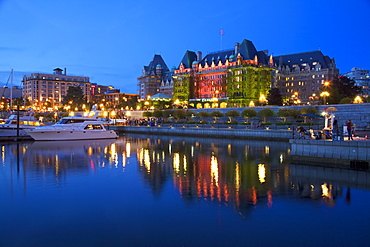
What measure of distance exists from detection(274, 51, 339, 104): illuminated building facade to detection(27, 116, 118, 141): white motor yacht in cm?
7159

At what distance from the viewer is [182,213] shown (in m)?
12.4

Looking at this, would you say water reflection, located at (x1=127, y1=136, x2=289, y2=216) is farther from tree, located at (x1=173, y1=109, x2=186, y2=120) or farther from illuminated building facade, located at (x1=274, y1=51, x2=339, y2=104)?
illuminated building facade, located at (x1=274, y1=51, x2=339, y2=104)

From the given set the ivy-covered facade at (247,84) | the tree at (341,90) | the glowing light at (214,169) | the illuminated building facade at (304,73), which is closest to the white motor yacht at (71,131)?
the glowing light at (214,169)

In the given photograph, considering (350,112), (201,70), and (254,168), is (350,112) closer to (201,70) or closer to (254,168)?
(254,168)

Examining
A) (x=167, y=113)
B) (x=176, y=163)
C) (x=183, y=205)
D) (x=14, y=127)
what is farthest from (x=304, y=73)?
(x=183, y=205)

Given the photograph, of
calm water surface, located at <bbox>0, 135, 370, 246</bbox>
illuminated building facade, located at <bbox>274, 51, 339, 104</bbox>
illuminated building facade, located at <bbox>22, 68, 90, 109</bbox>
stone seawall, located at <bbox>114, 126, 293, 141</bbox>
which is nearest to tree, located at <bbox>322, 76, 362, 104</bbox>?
illuminated building facade, located at <bbox>274, 51, 339, 104</bbox>

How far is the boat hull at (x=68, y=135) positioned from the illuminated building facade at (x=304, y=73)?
234 ft

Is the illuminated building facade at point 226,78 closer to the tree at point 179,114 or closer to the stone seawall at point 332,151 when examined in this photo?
the tree at point 179,114

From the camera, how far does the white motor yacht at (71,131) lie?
4056 cm

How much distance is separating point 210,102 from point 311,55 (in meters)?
37.7

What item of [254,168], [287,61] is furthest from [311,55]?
[254,168]

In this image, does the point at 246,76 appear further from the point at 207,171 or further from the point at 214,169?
the point at 207,171

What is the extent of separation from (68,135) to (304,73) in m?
85.0

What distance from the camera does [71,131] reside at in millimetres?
42188
